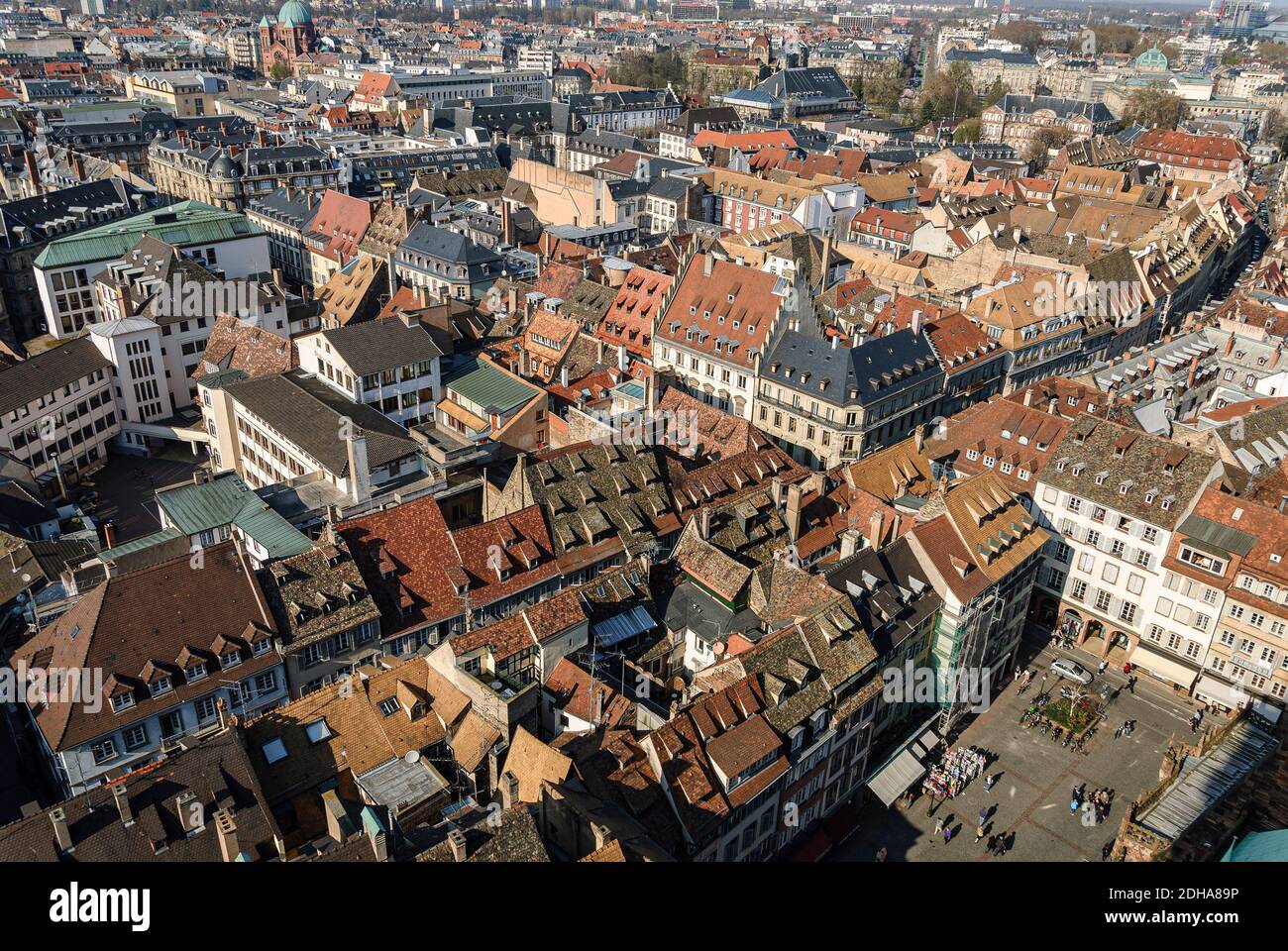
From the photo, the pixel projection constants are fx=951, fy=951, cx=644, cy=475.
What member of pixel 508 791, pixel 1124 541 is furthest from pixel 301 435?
pixel 1124 541

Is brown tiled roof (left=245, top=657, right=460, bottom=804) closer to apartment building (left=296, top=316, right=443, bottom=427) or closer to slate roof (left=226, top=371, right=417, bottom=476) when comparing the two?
slate roof (left=226, top=371, right=417, bottom=476)

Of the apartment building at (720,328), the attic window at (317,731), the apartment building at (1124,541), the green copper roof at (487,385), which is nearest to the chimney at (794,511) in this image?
the apartment building at (1124,541)

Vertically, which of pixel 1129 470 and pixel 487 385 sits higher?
pixel 487 385

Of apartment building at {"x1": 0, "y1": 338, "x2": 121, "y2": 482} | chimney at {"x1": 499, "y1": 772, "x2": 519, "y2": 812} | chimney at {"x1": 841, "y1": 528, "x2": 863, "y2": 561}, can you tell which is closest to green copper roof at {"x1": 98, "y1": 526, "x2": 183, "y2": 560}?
apartment building at {"x1": 0, "y1": 338, "x2": 121, "y2": 482}

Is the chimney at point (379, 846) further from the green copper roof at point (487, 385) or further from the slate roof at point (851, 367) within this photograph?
the slate roof at point (851, 367)

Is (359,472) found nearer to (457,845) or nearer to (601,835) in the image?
(457,845)

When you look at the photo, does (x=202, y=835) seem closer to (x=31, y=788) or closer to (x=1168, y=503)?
(x=31, y=788)

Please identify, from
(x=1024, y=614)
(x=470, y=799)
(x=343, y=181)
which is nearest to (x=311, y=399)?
(x=470, y=799)
